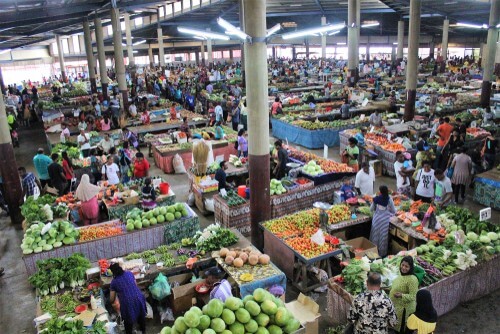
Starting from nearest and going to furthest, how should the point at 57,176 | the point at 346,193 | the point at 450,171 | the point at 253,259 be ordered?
the point at 253,259, the point at 346,193, the point at 450,171, the point at 57,176

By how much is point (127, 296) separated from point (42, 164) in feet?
20.6

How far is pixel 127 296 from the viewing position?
526 cm

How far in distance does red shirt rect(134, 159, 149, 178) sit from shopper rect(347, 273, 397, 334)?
22.0 ft

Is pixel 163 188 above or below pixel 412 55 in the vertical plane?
below

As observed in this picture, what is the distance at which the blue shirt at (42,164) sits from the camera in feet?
33.3

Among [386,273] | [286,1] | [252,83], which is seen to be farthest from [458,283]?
[286,1]

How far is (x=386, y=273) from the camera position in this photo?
5.75 m

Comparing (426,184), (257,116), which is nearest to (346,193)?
(426,184)

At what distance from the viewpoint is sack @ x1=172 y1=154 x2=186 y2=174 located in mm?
12290

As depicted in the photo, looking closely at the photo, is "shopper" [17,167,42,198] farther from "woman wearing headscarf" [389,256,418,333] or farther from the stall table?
the stall table

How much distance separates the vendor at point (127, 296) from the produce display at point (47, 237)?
6.92 feet

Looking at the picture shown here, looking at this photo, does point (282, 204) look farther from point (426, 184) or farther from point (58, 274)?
point (58, 274)

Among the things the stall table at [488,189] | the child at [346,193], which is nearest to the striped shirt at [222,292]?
the child at [346,193]

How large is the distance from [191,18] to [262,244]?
30957mm
